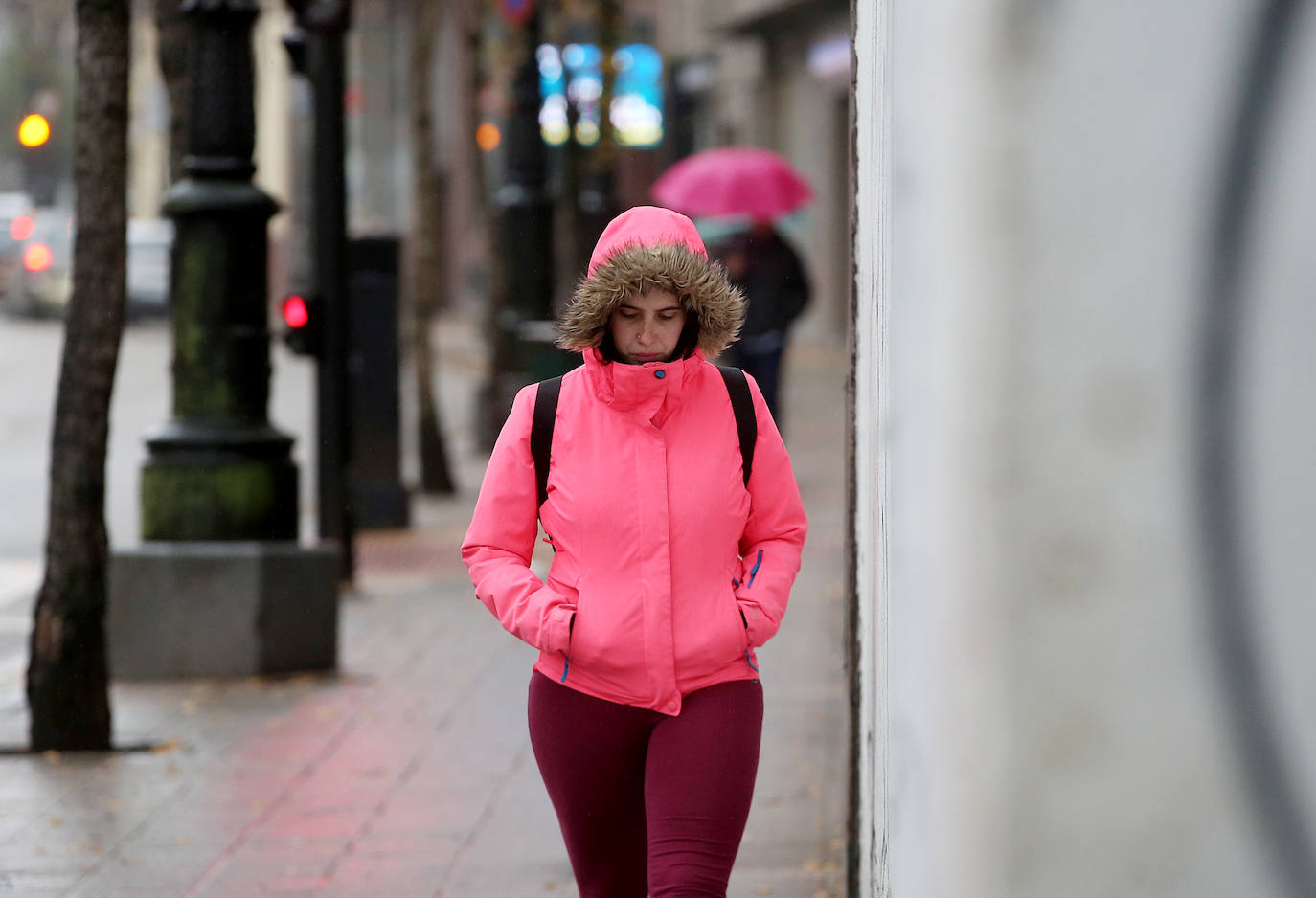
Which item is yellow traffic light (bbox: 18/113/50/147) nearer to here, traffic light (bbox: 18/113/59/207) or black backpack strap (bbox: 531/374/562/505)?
traffic light (bbox: 18/113/59/207)

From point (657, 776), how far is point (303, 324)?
6474 millimetres

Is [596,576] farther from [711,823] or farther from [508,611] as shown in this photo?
[711,823]

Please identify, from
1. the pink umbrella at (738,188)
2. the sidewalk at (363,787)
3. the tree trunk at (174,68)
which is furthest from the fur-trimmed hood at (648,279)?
the pink umbrella at (738,188)

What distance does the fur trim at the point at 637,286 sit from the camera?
10.8ft

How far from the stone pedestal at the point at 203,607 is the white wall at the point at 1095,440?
5.51 meters

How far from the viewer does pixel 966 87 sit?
243 centimetres

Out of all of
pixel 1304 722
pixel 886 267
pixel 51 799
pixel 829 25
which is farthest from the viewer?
pixel 829 25

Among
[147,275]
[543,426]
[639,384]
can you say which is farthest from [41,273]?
[639,384]

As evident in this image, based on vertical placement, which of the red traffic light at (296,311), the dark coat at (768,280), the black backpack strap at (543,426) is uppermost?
the dark coat at (768,280)

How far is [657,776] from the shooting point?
3.31 meters

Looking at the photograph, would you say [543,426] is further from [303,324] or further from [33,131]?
[33,131]

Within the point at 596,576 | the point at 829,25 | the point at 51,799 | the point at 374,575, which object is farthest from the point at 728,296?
the point at 829,25

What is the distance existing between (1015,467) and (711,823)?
3.72 ft

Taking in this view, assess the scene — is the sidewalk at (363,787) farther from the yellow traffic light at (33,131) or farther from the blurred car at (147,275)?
the blurred car at (147,275)
